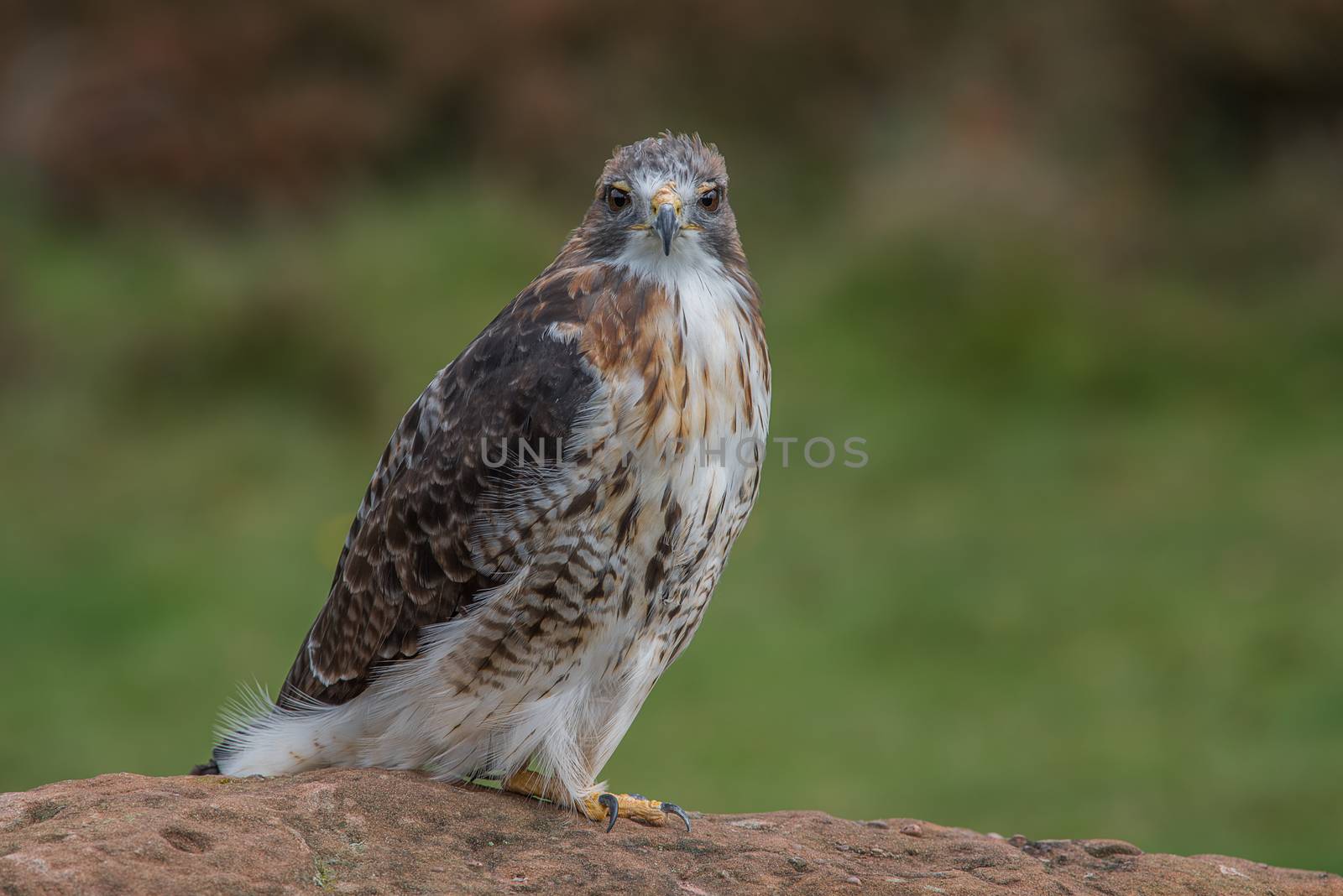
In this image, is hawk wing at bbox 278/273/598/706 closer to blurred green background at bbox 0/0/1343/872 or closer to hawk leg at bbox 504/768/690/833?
hawk leg at bbox 504/768/690/833

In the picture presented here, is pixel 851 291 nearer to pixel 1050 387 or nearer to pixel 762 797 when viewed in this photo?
pixel 1050 387

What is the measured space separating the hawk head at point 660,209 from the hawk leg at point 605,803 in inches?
60.5

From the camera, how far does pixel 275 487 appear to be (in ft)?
38.2

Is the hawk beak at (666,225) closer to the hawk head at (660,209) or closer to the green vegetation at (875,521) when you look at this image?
the hawk head at (660,209)

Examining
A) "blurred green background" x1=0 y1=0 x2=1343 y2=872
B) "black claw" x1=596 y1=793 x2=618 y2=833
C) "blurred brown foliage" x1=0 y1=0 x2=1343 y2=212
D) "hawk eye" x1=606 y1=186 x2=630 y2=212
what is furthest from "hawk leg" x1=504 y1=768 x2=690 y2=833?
"blurred brown foliage" x1=0 y1=0 x2=1343 y2=212

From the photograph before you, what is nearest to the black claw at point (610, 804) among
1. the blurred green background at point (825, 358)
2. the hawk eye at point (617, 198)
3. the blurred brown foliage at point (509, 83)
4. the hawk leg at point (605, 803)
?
the hawk leg at point (605, 803)

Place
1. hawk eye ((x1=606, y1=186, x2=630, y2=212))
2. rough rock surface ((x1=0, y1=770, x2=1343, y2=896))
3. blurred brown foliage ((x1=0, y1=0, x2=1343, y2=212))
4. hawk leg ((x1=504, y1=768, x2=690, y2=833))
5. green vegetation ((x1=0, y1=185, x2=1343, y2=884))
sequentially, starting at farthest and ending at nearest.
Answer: blurred brown foliage ((x1=0, y1=0, x2=1343, y2=212))
green vegetation ((x1=0, y1=185, x2=1343, y2=884))
hawk eye ((x1=606, y1=186, x2=630, y2=212))
hawk leg ((x1=504, y1=768, x2=690, y2=833))
rough rock surface ((x1=0, y1=770, x2=1343, y2=896))

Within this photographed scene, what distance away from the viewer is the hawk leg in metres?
4.10

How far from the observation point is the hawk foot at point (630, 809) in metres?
4.09

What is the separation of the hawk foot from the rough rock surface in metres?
0.05

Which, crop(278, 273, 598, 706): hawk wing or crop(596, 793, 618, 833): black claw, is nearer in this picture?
crop(278, 273, 598, 706): hawk wing

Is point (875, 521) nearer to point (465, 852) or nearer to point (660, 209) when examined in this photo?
point (660, 209)

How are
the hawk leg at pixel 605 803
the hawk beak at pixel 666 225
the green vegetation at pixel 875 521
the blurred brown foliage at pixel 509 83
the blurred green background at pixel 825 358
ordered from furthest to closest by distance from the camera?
the blurred brown foliage at pixel 509 83
the blurred green background at pixel 825 358
the green vegetation at pixel 875 521
the hawk leg at pixel 605 803
the hawk beak at pixel 666 225

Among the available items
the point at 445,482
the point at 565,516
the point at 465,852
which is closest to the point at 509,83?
the point at 445,482
